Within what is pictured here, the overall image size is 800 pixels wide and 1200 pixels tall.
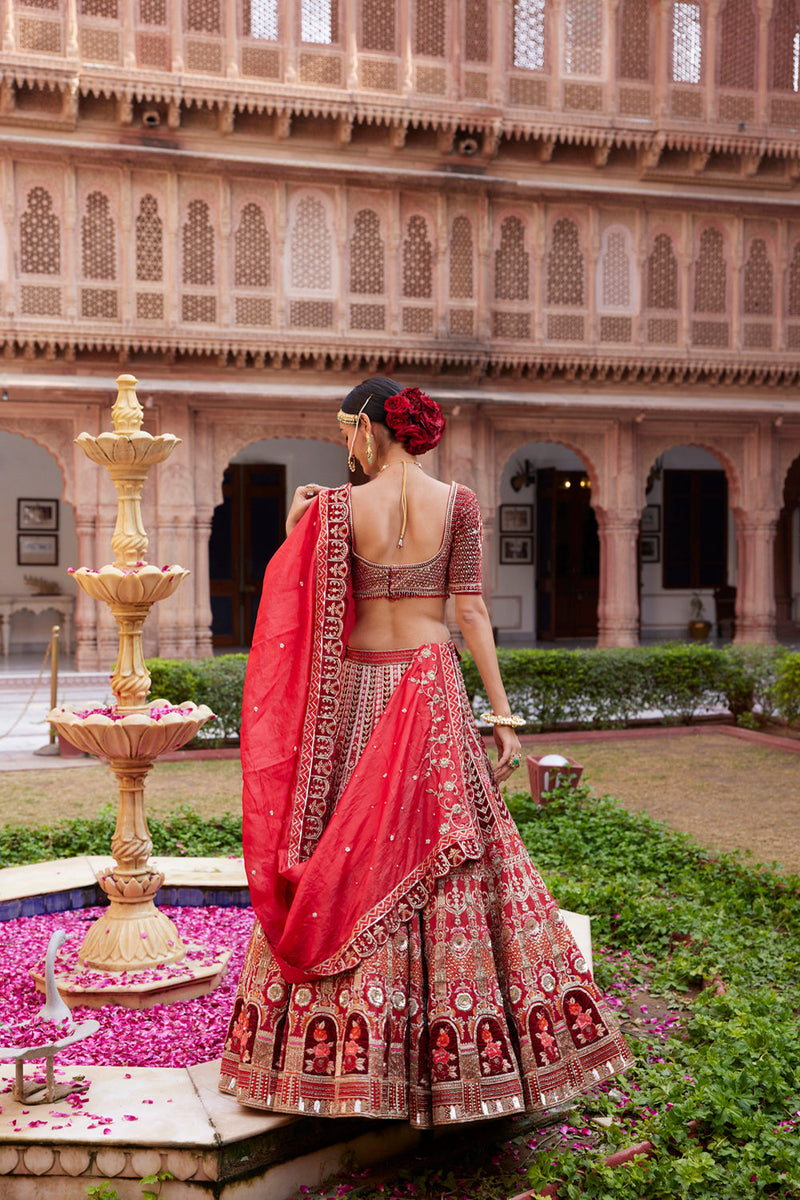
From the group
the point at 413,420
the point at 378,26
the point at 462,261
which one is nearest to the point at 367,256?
the point at 462,261

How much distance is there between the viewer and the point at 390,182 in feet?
46.6

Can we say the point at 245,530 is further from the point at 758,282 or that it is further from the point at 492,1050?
the point at 492,1050

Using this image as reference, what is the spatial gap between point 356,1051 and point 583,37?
48.2 feet

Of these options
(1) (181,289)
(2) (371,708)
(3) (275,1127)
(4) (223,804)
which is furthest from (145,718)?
(1) (181,289)

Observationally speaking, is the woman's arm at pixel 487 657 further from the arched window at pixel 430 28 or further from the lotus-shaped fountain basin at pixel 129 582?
the arched window at pixel 430 28

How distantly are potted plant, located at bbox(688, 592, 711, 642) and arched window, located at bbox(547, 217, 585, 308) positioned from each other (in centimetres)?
565

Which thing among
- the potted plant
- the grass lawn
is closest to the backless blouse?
the grass lawn

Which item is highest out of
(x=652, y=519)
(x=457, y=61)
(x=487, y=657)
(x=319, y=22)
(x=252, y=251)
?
(x=319, y=22)

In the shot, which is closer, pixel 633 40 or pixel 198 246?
pixel 198 246

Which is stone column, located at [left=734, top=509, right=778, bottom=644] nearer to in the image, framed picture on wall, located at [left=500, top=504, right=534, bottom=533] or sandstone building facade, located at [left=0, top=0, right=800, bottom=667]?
sandstone building facade, located at [left=0, top=0, right=800, bottom=667]

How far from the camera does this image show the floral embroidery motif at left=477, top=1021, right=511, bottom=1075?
2787mm

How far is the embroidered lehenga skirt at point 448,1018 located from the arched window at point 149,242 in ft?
38.4

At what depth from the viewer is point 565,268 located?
49.2ft

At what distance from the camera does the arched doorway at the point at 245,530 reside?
17453 mm
